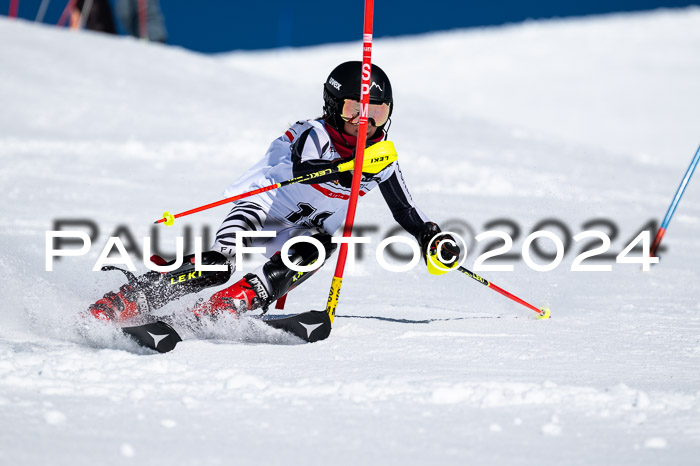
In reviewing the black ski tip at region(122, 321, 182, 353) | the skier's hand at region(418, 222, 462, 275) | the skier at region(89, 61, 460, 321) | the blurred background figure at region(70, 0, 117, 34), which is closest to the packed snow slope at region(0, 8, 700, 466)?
the black ski tip at region(122, 321, 182, 353)

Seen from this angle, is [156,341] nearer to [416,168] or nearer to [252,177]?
[252,177]

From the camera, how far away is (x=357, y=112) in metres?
3.70

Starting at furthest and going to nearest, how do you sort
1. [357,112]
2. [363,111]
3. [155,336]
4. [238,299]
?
[357,112] < [238,299] < [363,111] < [155,336]

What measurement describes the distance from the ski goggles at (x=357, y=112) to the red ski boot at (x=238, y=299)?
2.57 feet

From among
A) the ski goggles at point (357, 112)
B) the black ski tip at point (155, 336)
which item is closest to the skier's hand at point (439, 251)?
the ski goggles at point (357, 112)

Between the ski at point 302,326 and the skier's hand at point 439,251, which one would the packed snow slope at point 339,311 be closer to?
the ski at point 302,326

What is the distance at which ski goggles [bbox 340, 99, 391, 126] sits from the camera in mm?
3695

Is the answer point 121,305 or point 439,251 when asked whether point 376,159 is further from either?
point 121,305

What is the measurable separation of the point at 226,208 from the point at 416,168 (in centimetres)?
310

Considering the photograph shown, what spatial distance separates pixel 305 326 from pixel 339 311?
0.99 metres

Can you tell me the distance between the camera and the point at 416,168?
10078 mm

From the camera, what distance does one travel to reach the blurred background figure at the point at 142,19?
14609 millimetres

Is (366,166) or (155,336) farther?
(366,166)

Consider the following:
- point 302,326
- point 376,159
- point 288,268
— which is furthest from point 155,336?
point 376,159
